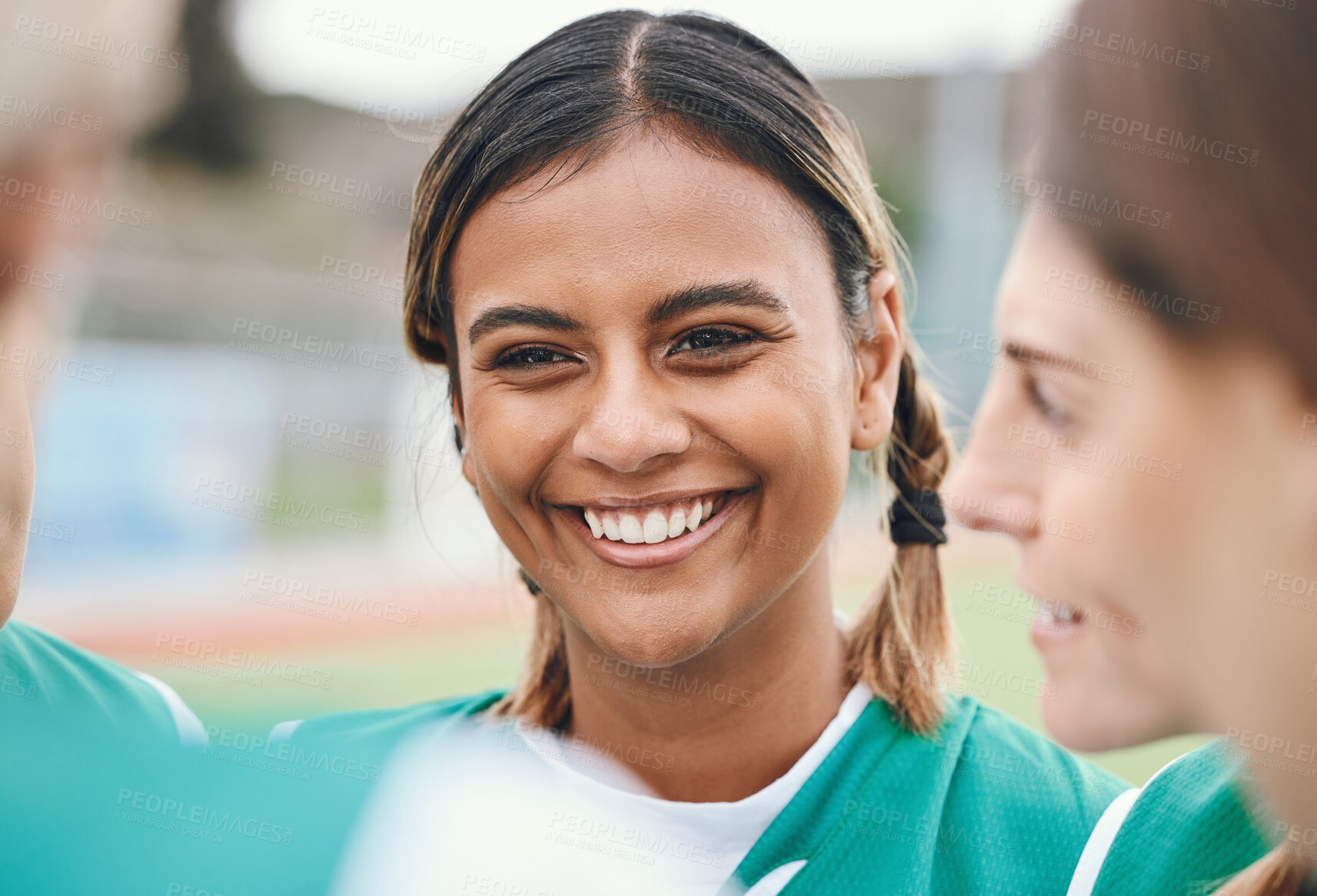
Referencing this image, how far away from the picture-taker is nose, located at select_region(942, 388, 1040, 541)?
1.27 metres

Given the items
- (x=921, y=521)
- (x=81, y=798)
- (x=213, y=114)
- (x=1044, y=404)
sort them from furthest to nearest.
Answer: (x=213, y=114)
(x=921, y=521)
(x=1044, y=404)
(x=81, y=798)

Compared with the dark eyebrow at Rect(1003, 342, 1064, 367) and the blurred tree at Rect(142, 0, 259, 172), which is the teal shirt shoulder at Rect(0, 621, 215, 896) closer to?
the dark eyebrow at Rect(1003, 342, 1064, 367)

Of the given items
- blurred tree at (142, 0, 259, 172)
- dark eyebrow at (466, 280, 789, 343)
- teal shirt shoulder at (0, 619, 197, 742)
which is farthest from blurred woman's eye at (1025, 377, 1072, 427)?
blurred tree at (142, 0, 259, 172)

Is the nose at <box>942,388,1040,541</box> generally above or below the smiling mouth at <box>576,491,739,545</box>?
above

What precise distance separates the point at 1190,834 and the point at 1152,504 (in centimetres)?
55

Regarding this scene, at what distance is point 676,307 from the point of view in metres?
1.32

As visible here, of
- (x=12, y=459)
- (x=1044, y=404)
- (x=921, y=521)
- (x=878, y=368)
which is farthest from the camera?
(x=921, y=521)

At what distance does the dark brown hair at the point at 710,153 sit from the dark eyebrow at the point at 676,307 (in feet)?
0.54

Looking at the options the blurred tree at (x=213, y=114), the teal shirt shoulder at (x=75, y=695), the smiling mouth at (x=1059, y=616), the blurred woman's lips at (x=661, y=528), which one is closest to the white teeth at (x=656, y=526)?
the blurred woman's lips at (x=661, y=528)

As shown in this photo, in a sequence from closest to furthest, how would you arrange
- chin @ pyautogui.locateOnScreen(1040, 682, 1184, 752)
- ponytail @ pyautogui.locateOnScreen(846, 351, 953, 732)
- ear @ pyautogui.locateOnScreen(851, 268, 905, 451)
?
chin @ pyautogui.locateOnScreen(1040, 682, 1184, 752) < ear @ pyautogui.locateOnScreen(851, 268, 905, 451) < ponytail @ pyautogui.locateOnScreen(846, 351, 953, 732)

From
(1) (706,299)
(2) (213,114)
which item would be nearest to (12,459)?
(1) (706,299)

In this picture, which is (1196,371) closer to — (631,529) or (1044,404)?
(1044,404)

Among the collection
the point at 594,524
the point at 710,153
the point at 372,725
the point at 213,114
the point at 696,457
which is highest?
the point at 213,114

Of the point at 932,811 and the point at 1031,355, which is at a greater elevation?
the point at 1031,355
